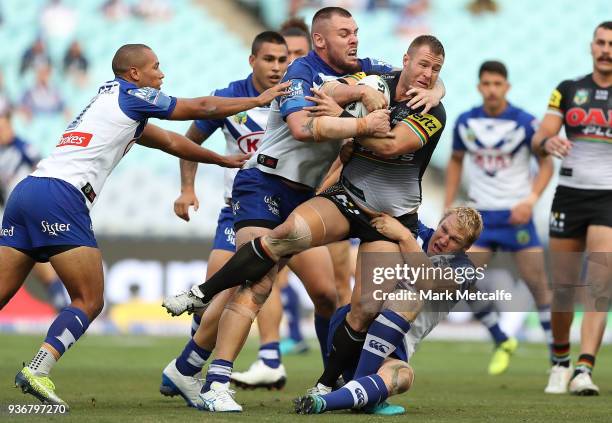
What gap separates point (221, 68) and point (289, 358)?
7.83m

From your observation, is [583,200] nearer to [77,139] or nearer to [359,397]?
[359,397]

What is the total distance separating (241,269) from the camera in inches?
253

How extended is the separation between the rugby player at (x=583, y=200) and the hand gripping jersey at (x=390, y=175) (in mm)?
2051

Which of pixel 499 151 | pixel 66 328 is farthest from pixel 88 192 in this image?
pixel 499 151

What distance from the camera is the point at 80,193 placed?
647 centimetres

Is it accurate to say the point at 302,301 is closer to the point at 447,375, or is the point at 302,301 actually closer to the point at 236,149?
the point at 447,375

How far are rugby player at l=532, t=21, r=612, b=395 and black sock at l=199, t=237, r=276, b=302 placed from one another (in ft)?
9.78

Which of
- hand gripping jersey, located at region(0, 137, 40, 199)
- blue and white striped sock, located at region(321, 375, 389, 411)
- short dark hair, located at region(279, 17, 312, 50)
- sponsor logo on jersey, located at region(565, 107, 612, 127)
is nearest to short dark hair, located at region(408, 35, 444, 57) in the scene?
blue and white striped sock, located at region(321, 375, 389, 411)

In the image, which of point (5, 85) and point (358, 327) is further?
point (5, 85)

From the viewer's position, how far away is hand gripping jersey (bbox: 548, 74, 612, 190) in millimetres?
8727

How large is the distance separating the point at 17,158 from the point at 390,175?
8514 mm

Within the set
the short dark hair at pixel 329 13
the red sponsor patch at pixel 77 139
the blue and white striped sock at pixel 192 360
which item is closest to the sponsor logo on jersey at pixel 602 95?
the short dark hair at pixel 329 13

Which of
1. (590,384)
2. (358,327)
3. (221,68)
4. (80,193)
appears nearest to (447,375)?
(590,384)

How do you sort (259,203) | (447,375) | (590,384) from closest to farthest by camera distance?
(259,203), (590,384), (447,375)
